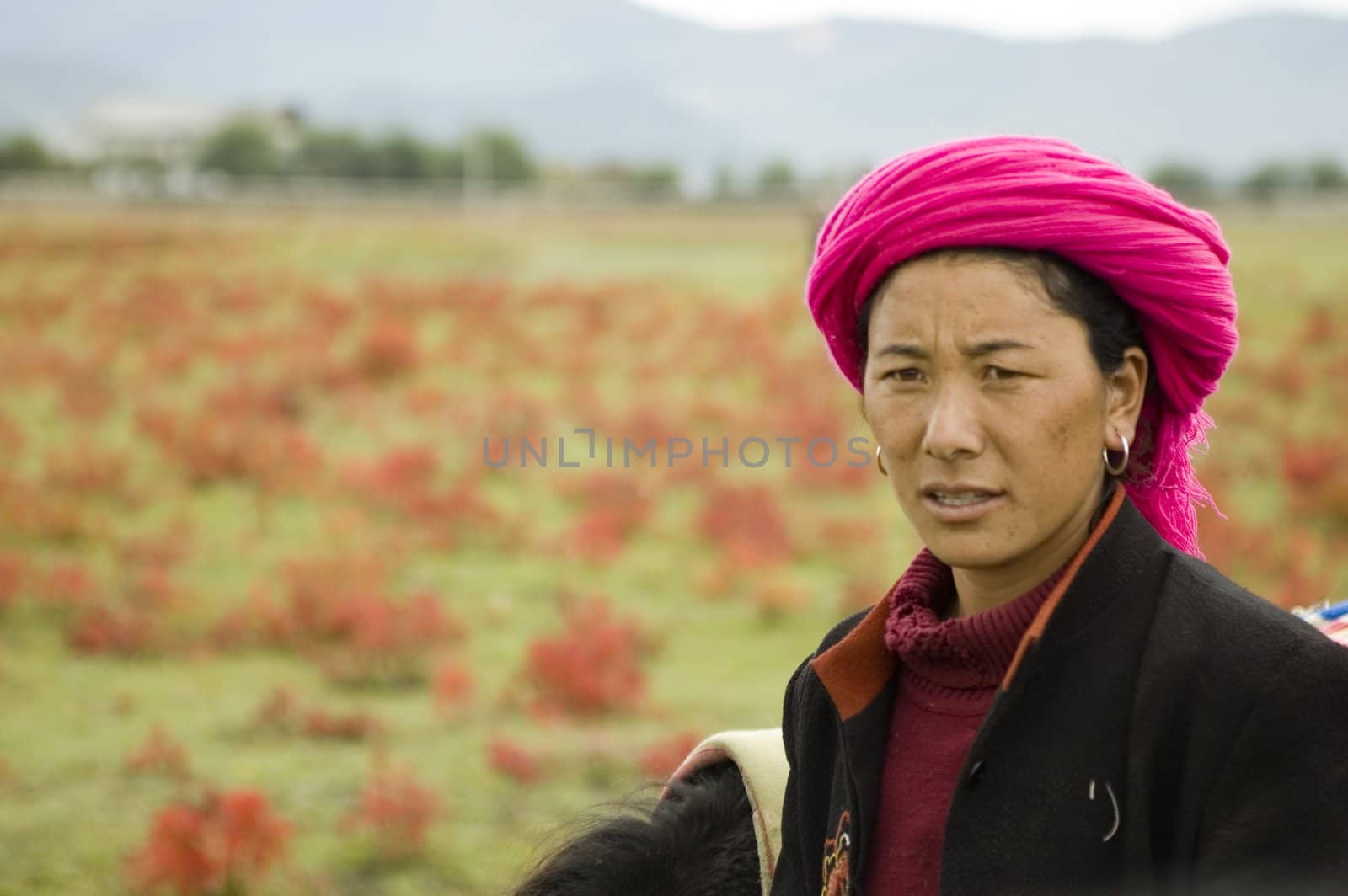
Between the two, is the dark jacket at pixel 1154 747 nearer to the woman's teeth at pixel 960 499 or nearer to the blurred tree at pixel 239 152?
the woman's teeth at pixel 960 499

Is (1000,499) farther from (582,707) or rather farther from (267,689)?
(267,689)

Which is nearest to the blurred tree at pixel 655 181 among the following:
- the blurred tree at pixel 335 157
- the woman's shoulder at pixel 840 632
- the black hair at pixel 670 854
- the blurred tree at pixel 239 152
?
the blurred tree at pixel 335 157

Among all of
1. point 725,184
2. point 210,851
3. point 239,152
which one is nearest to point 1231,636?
point 210,851

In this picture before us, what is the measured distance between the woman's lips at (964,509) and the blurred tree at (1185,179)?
2971 centimetres

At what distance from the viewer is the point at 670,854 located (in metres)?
2.17

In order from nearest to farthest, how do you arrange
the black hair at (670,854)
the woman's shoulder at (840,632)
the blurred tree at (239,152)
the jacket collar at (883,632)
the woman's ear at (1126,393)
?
the jacket collar at (883,632) < the woman's ear at (1126,393) < the woman's shoulder at (840,632) < the black hair at (670,854) < the blurred tree at (239,152)

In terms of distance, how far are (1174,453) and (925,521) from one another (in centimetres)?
39

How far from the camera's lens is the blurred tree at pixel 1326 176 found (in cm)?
3862

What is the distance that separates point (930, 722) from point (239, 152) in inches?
1915

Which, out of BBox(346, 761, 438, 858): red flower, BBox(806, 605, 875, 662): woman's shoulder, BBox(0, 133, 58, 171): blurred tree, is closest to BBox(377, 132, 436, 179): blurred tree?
BBox(0, 133, 58, 171): blurred tree

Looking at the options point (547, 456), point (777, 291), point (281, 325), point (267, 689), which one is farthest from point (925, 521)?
point (777, 291)

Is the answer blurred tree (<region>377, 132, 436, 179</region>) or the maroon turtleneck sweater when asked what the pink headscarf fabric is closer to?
the maroon turtleneck sweater

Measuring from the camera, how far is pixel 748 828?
2229 millimetres

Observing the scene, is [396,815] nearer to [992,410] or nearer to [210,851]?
[210,851]
